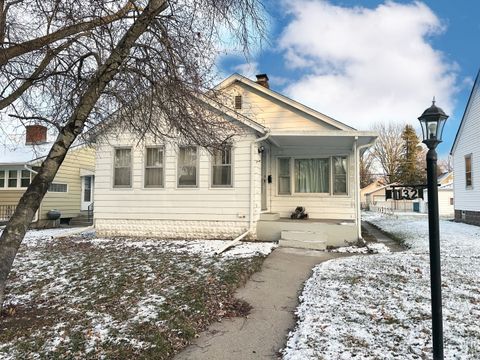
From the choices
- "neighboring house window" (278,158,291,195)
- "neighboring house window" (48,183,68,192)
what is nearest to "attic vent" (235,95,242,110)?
"neighboring house window" (278,158,291,195)

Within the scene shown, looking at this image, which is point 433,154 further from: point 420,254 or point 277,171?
point 277,171

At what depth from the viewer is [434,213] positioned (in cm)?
335

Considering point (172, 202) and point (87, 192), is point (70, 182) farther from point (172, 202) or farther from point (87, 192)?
point (172, 202)

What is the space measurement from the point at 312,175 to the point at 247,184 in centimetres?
286

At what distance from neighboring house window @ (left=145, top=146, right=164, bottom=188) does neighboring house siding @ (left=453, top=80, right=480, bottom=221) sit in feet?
44.7

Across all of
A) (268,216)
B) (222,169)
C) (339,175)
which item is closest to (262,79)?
(339,175)

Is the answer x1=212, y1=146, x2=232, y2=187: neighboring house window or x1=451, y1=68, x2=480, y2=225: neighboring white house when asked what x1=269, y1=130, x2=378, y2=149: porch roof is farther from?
x1=451, y1=68, x2=480, y2=225: neighboring white house

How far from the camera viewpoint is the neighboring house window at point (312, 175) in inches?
483

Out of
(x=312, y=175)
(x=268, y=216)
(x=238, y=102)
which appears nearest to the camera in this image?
(x=268, y=216)

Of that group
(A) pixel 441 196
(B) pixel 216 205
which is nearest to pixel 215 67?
(B) pixel 216 205

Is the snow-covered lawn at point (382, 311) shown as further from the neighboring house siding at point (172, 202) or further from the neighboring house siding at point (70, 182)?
the neighboring house siding at point (70, 182)

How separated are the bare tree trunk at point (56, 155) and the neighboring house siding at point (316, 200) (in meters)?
8.22

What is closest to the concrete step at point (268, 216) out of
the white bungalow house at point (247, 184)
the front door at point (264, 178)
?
the white bungalow house at point (247, 184)

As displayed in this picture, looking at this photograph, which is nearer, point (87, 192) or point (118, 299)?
point (118, 299)
